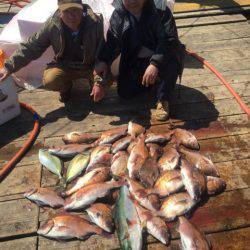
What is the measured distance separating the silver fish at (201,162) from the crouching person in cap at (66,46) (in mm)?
1276

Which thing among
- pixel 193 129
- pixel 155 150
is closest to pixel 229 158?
pixel 193 129

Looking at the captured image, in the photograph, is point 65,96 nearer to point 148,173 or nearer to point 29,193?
point 29,193

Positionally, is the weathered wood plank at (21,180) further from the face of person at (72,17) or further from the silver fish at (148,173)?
the face of person at (72,17)

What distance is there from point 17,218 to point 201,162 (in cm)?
181

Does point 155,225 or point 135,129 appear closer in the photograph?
point 155,225

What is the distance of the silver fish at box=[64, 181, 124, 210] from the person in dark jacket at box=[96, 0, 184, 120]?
1300 mm

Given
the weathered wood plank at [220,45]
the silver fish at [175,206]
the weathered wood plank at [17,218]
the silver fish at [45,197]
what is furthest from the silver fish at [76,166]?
the weathered wood plank at [220,45]

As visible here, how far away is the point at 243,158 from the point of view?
383cm

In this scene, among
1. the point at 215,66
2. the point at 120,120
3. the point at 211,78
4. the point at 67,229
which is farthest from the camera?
the point at 215,66

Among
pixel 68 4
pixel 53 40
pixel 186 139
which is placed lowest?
pixel 186 139

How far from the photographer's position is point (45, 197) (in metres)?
3.40

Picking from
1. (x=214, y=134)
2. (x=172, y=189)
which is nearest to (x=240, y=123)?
(x=214, y=134)

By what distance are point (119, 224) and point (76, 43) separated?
2360mm

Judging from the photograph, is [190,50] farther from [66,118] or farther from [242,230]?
[242,230]
